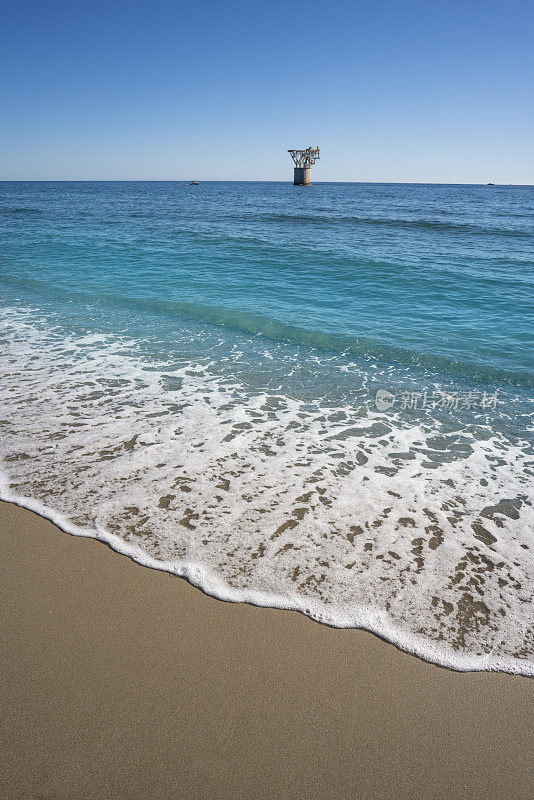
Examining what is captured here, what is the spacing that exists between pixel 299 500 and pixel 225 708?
6.29 ft

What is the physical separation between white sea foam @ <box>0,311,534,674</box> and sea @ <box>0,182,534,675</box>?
0.02 m

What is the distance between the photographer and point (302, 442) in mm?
5086

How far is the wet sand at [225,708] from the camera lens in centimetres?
201

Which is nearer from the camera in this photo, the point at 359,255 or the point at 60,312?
the point at 60,312

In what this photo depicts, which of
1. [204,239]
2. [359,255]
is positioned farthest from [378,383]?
[204,239]

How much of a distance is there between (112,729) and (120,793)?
0.27 meters

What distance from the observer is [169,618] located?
2.80 m

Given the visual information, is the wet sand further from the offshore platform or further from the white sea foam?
the offshore platform

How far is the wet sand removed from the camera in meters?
2.01

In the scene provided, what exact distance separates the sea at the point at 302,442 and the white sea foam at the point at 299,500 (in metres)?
0.02

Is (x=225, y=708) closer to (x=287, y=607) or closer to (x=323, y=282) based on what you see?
(x=287, y=607)

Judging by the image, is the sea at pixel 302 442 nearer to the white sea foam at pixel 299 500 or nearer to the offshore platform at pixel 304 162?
the white sea foam at pixel 299 500

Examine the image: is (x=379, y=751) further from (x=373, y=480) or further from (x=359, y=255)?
(x=359, y=255)

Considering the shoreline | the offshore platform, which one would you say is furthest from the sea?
the offshore platform
